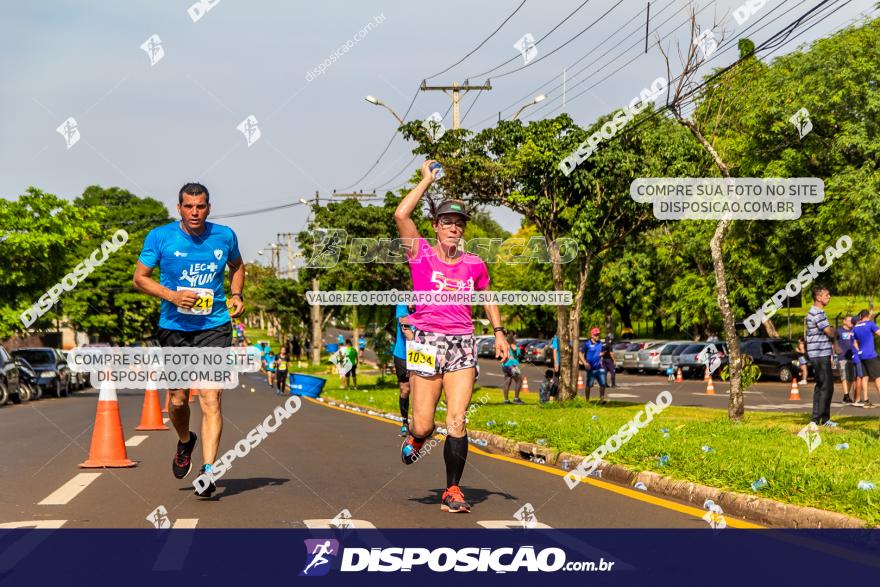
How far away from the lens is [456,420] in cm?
780

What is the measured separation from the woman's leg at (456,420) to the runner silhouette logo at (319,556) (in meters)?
1.52

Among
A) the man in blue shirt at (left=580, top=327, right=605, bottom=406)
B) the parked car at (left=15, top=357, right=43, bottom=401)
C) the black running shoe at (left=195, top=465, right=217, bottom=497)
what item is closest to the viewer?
the black running shoe at (left=195, top=465, right=217, bottom=497)

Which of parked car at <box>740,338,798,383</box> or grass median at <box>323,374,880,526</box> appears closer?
grass median at <box>323,374,880,526</box>

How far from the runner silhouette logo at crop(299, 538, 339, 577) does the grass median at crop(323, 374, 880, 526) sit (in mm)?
3260

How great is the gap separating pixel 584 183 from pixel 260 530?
46.5ft

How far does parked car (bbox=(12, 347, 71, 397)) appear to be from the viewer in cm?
3394

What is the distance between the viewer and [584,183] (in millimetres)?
20000

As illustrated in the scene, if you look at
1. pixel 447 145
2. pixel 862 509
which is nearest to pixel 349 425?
pixel 447 145

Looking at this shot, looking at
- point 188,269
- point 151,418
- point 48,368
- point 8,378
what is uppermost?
point 188,269

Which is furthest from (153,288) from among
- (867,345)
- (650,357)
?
(650,357)

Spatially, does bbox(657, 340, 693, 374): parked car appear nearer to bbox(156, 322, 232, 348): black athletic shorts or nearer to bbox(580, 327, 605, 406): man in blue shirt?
bbox(580, 327, 605, 406): man in blue shirt

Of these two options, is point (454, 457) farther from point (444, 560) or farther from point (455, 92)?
point (455, 92)

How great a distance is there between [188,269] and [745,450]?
5550mm

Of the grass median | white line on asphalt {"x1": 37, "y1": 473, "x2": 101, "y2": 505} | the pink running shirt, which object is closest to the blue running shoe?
the pink running shirt
